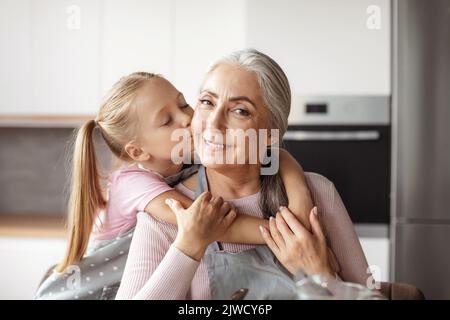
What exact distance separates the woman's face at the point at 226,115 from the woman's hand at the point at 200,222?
0.16ft

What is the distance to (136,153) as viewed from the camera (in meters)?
0.74

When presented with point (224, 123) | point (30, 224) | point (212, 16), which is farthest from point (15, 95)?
point (224, 123)

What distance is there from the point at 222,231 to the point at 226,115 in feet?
0.46

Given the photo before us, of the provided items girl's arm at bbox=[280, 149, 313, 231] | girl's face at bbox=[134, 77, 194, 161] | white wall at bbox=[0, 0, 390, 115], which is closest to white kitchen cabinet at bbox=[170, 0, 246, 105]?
white wall at bbox=[0, 0, 390, 115]

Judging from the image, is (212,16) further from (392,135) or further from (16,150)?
(16,150)

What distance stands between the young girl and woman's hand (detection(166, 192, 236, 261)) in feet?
0.04

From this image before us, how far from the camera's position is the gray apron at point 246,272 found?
28.0 inches

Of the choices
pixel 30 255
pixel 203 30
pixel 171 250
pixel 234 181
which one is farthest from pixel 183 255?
pixel 30 255

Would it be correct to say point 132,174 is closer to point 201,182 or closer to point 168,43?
point 201,182

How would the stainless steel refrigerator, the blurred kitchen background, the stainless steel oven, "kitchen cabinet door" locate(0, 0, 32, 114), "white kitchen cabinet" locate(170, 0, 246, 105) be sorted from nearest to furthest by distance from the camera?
"white kitchen cabinet" locate(170, 0, 246, 105) < the blurred kitchen background < "kitchen cabinet door" locate(0, 0, 32, 114) < the stainless steel oven < the stainless steel refrigerator

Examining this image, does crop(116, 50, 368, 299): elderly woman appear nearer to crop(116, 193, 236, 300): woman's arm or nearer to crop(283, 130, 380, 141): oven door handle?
crop(116, 193, 236, 300): woman's arm

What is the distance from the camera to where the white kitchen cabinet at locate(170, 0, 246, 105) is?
89 cm

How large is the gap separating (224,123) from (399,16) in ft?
2.64
